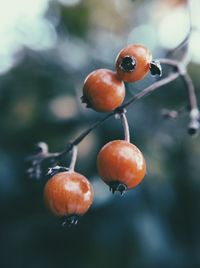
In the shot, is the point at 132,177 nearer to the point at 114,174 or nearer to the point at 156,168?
the point at 114,174

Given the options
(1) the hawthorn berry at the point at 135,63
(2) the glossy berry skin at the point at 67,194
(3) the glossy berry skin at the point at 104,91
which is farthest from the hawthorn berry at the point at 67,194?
(1) the hawthorn berry at the point at 135,63

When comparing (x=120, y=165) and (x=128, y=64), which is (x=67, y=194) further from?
(x=128, y=64)

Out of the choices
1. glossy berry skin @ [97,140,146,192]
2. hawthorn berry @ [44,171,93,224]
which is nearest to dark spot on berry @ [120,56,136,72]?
glossy berry skin @ [97,140,146,192]

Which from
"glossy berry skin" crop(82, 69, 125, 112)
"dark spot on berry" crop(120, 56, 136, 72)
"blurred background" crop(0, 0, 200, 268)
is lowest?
"blurred background" crop(0, 0, 200, 268)

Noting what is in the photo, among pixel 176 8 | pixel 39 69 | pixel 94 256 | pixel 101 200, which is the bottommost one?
pixel 94 256

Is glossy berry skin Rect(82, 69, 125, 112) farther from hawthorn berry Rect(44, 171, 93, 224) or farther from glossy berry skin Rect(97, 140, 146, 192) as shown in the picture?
hawthorn berry Rect(44, 171, 93, 224)

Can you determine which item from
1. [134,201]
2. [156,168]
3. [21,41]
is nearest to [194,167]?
[156,168]
